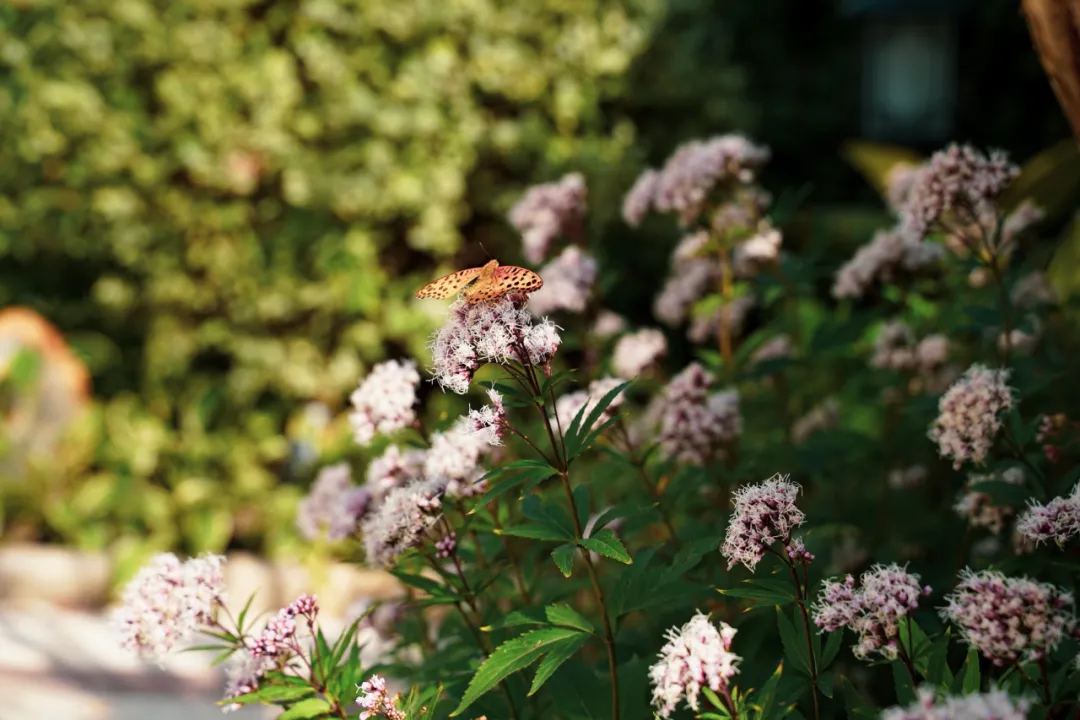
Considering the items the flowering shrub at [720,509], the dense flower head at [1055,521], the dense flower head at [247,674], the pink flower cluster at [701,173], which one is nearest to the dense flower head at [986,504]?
the flowering shrub at [720,509]

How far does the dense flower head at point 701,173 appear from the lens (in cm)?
242

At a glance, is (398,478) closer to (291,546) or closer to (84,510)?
(291,546)

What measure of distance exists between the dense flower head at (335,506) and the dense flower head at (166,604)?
314 millimetres

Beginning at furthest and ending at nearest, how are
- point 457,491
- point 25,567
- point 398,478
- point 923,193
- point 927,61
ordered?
point 927,61 < point 25,567 < point 923,193 < point 398,478 < point 457,491

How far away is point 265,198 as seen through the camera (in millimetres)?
5117

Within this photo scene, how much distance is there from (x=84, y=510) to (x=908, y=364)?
3833 millimetres

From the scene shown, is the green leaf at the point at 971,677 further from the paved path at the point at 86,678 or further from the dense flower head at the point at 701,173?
the paved path at the point at 86,678

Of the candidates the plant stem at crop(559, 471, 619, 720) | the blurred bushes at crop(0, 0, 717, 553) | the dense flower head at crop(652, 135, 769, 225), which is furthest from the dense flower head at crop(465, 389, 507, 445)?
the blurred bushes at crop(0, 0, 717, 553)

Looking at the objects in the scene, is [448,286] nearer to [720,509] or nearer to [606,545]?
[606,545]

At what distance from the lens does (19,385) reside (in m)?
4.96

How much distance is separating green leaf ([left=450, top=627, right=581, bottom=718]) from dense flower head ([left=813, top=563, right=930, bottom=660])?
357 millimetres

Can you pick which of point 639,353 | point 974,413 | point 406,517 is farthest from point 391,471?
point 974,413

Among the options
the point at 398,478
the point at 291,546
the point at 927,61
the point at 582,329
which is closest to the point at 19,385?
the point at 291,546

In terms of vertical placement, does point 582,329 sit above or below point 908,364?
above
